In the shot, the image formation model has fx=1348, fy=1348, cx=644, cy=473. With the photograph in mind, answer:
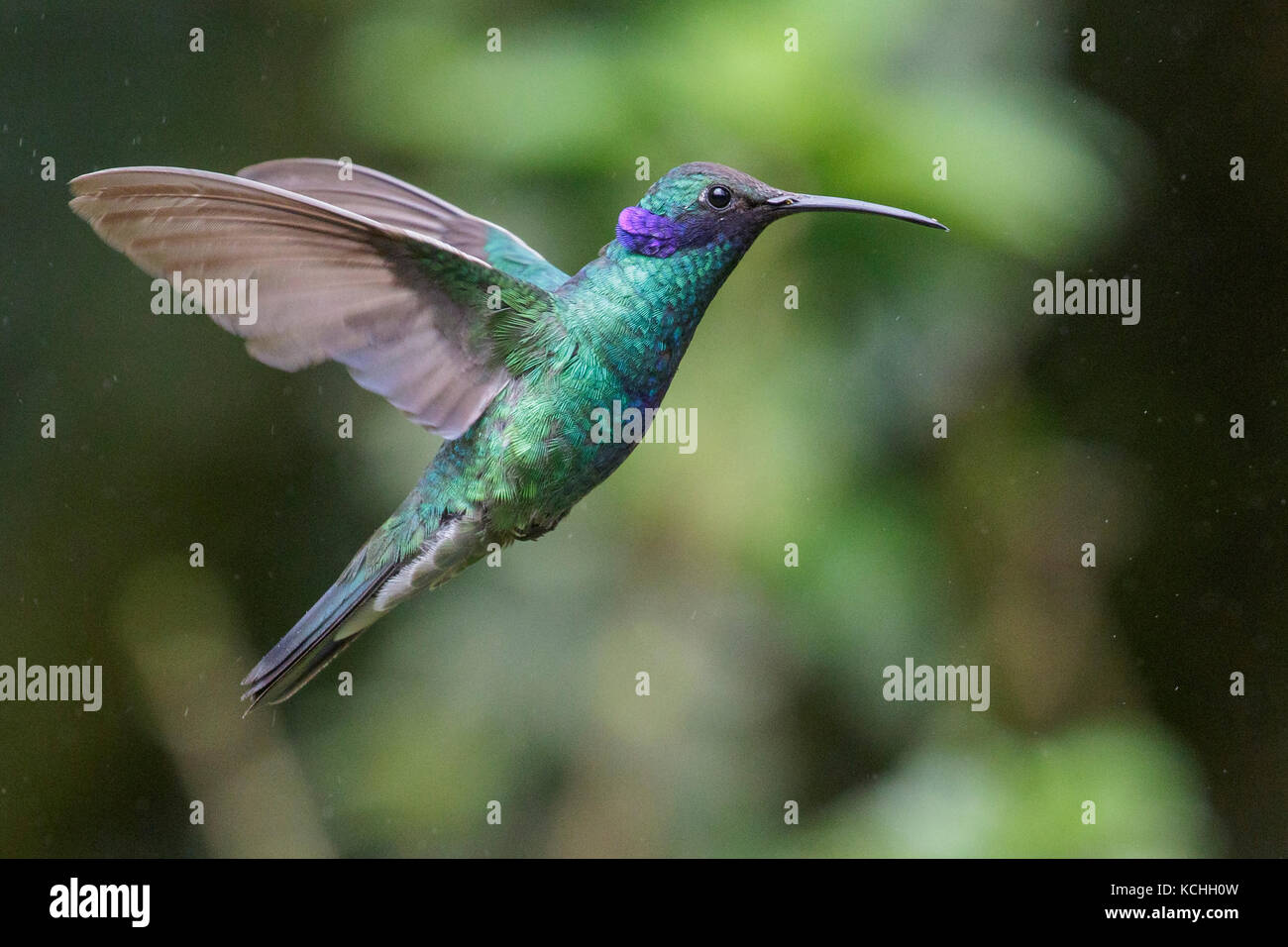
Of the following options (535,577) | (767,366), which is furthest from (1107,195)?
(535,577)

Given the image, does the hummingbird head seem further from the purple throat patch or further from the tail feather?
the tail feather

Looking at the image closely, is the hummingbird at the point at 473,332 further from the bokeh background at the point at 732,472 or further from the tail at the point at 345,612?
the bokeh background at the point at 732,472

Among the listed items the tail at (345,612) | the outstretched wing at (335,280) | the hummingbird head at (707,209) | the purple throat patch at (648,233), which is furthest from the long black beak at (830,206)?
the tail at (345,612)

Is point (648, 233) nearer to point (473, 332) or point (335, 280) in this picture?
point (473, 332)

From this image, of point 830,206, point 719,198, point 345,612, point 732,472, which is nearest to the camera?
point 830,206

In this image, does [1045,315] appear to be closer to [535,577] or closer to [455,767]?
[535,577]

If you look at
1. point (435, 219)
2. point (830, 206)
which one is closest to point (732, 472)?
point (435, 219)
